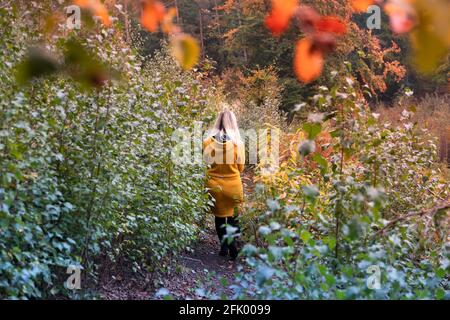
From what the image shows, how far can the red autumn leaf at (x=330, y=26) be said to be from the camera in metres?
1.33

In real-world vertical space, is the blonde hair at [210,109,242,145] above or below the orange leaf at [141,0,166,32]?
above

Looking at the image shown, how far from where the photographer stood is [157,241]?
4.52 m

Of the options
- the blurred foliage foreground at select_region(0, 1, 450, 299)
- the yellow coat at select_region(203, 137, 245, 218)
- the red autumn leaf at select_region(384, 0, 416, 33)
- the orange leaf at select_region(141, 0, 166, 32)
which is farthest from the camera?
the yellow coat at select_region(203, 137, 245, 218)

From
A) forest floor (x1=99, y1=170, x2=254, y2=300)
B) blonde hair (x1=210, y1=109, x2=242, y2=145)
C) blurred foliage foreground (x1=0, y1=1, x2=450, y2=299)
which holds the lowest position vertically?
forest floor (x1=99, y1=170, x2=254, y2=300)

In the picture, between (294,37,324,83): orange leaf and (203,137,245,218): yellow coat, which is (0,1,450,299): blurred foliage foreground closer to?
(203,137,245,218): yellow coat

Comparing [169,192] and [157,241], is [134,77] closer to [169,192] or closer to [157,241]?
[169,192]

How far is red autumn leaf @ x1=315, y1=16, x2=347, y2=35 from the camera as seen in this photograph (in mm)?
1326

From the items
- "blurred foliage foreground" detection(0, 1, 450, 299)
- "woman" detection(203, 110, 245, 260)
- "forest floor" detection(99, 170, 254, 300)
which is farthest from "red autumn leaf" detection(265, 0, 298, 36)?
"woman" detection(203, 110, 245, 260)

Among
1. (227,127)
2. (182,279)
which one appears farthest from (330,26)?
(227,127)

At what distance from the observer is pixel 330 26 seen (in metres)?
1.34

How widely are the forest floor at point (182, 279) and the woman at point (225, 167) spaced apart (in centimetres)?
27

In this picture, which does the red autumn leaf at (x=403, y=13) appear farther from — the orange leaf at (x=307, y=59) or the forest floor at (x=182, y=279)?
the forest floor at (x=182, y=279)

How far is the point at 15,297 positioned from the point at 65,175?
996 mm
